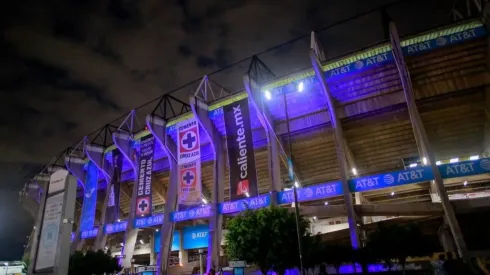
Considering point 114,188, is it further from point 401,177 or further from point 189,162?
point 401,177

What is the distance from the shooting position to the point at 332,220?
39.6 m

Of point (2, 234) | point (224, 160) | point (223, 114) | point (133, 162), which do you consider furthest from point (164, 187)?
point (2, 234)

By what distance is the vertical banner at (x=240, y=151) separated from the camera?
30078mm

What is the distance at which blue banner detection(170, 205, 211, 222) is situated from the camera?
33.4 meters

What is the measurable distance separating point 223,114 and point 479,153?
25.4 metres

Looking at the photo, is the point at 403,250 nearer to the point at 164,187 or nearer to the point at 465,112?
the point at 465,112

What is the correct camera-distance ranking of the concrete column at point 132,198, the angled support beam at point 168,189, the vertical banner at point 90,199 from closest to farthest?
the angled support beam at point 168,189, the concrete column at point 132,198, the vertical banner at point 90,199

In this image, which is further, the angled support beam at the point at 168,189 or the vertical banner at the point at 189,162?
the angled support beam at the point at 168,189

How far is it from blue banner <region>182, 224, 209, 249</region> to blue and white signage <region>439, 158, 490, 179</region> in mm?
28305

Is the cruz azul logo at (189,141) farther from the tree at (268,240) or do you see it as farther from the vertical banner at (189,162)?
the tree at (268,240)

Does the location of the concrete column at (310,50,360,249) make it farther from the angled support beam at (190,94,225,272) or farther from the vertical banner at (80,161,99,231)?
the vertical banner at (80,161,99,231)

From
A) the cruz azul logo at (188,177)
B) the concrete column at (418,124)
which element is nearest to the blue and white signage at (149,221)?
the cruz azul logo at (188,177)

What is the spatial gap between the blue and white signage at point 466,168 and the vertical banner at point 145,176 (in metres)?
28.1

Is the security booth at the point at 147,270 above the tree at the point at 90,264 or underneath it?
underneath
